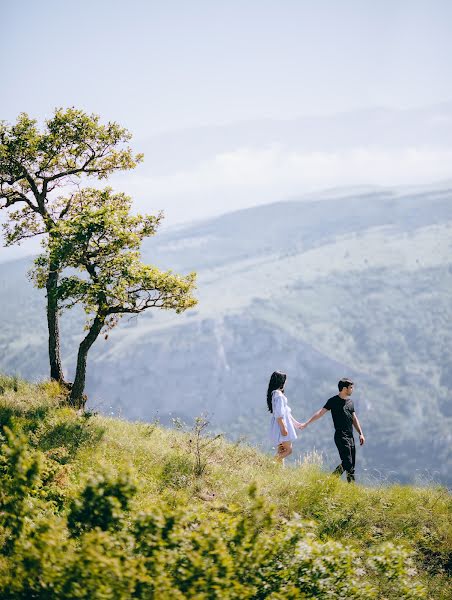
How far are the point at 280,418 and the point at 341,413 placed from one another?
1381 mm

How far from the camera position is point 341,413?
11.7 meters

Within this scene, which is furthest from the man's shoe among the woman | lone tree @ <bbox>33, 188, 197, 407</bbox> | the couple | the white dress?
lone tree @ <bbox>33, 188, 197, 407</bbox>

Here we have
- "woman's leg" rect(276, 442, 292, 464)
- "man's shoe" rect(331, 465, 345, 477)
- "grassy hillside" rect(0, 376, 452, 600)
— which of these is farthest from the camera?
"woman's leg" rect(276, 442, 292, 464)

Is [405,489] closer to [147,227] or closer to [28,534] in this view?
[28,534]

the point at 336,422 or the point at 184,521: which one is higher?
the point at 184,521

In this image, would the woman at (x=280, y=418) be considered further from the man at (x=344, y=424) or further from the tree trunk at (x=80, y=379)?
the tree trunk at (x=80, y=379)

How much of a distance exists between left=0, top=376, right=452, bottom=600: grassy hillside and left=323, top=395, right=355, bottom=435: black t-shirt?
3.32ft

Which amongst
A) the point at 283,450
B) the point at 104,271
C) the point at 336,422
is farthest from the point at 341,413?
the point at 104,271

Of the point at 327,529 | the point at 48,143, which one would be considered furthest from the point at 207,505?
the point at 48,143

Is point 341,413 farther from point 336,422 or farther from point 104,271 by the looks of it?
point 104,271

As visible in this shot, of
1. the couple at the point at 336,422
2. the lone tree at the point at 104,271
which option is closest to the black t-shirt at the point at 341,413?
the couple at the point at 336,422

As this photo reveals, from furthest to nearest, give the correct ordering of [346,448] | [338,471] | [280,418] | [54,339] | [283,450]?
[54,339]
[283,450]
[280,418]
[346,448]
[338,471]

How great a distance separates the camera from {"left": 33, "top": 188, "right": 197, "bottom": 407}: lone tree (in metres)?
12.4

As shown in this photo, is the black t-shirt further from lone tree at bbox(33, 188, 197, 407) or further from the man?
lone tree at bbox(33, 188, 197, 407)
